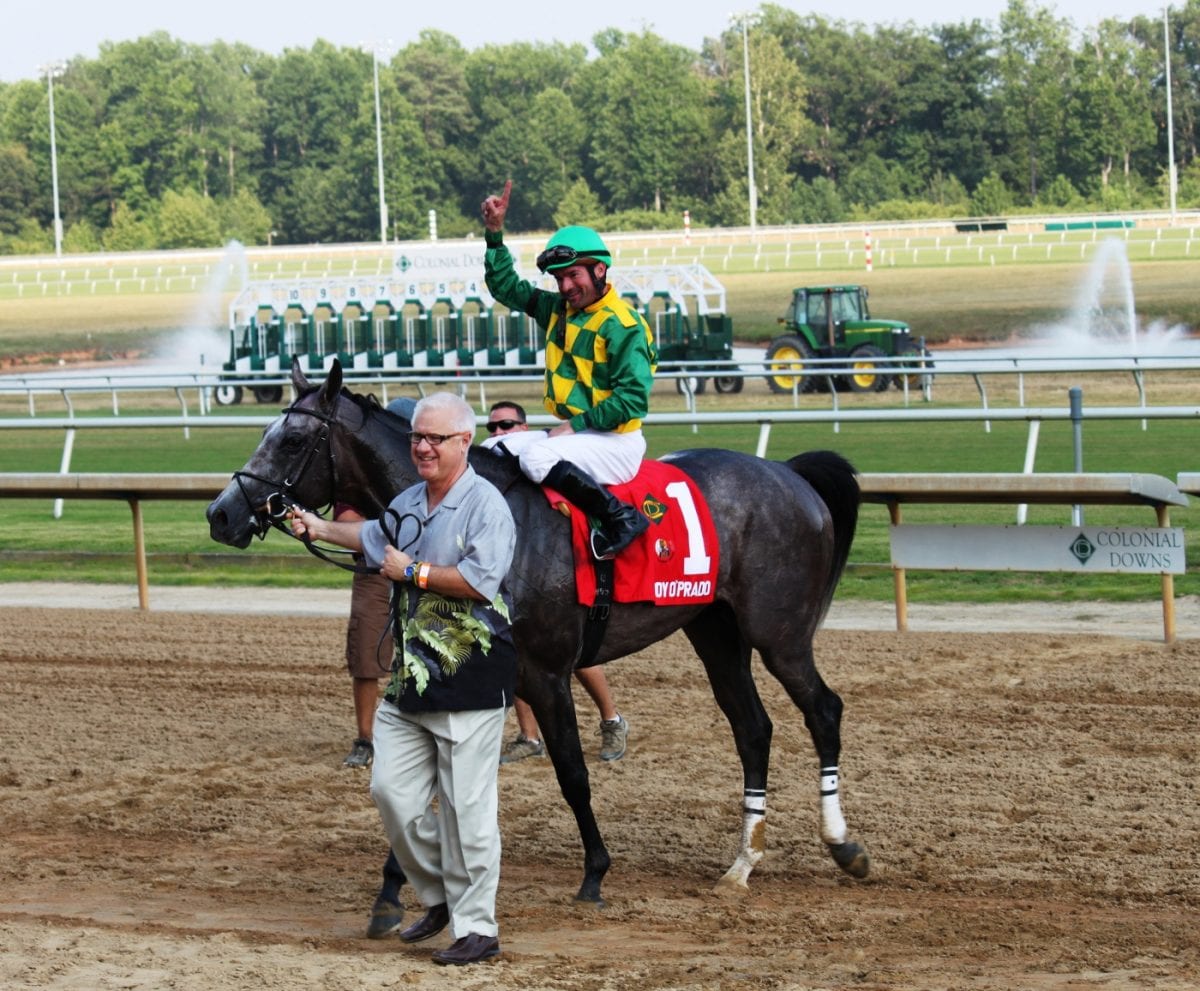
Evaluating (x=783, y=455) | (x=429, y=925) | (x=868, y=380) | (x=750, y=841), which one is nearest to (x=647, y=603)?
(x=750, y=841)

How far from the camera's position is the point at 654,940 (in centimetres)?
437

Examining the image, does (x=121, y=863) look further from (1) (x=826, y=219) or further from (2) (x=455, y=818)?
(1) (x=826, y=219)

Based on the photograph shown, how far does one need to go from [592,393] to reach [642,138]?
65.8 m

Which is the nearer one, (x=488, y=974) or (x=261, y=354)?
(x=488, y=974)

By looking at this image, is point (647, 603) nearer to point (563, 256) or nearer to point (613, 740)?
point (563, 256)

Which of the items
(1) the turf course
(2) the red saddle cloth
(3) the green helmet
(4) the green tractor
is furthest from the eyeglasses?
(4) the green tractor

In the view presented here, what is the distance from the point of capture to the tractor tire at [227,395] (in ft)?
91.7

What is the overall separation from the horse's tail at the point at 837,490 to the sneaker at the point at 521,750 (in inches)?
61.0

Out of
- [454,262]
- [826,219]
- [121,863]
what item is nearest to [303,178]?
[826,219]

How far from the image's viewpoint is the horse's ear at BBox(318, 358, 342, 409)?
15.5 ft

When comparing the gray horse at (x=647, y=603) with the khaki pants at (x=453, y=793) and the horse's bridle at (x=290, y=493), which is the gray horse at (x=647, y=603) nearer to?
the horse's bridle at (x=290, y=493)

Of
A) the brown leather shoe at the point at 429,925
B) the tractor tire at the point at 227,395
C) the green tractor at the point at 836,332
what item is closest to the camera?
the brown leather shoe at the point at 429,925

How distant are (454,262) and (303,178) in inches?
1660

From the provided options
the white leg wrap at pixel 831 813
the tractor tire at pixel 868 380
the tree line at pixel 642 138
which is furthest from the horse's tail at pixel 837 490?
the tree line at pixel 642 138
